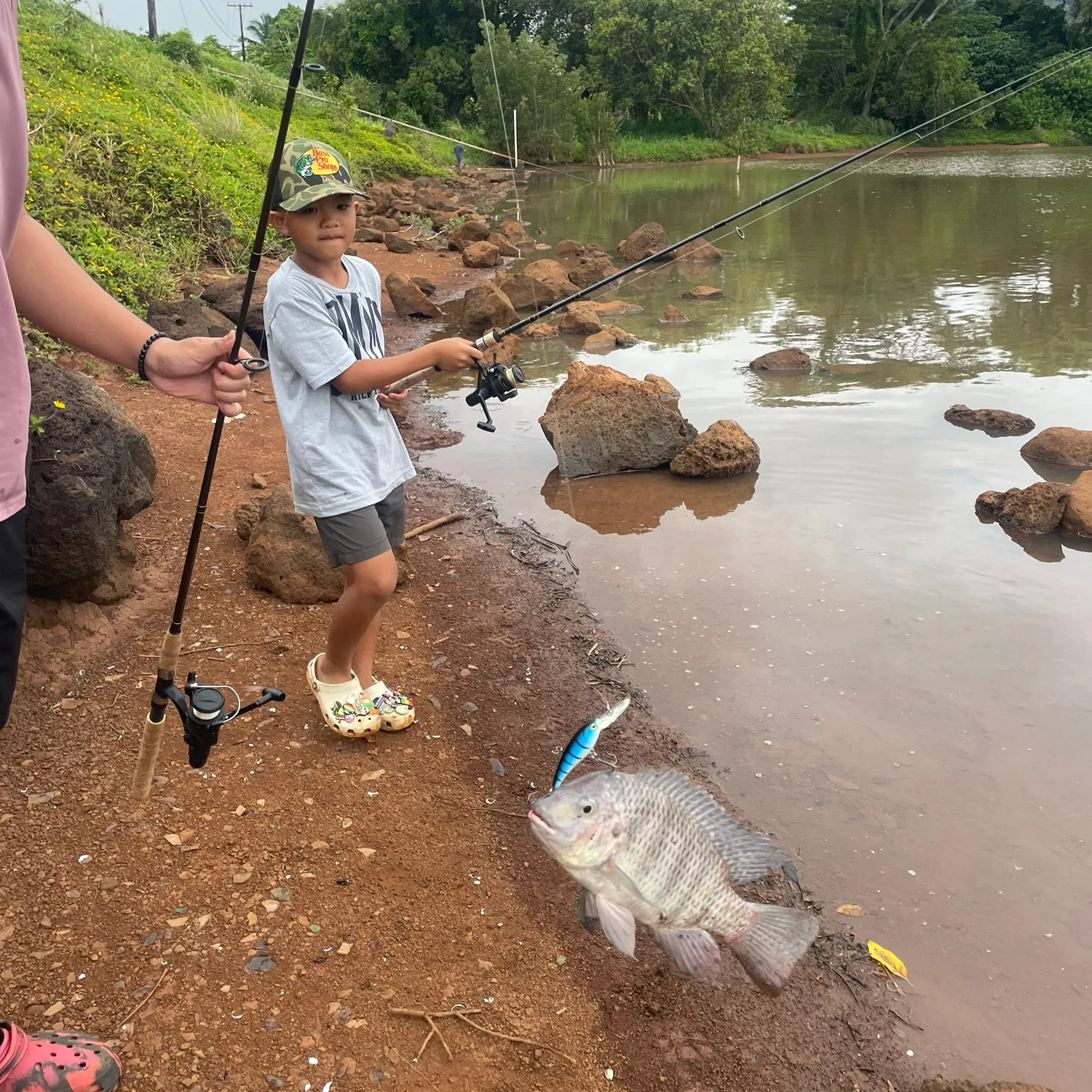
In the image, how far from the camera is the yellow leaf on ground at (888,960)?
2793 millimetres

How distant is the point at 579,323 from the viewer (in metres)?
11.3

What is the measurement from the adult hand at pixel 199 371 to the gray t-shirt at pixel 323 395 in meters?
0.91

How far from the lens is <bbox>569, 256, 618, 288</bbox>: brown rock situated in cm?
1466

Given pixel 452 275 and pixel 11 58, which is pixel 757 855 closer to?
pixel 11 58

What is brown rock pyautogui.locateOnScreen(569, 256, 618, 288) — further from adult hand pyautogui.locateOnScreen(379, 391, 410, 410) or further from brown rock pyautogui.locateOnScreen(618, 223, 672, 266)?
adult hand pyautogui.locateOnScreen(379, 391, 410, 410)

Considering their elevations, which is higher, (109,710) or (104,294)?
(104,294)

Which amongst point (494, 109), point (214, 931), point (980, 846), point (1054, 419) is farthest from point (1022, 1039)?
point (494, 109)

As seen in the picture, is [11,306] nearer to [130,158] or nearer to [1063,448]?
[1063,448]

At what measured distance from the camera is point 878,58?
48.3 meters

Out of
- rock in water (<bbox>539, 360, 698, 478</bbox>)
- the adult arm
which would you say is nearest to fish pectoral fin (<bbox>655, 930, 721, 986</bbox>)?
the adult arm

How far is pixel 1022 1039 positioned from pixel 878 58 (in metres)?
54.8

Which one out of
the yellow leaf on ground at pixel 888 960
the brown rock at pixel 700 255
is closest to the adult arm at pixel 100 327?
the yellow leaf on ground at pixel 888 960

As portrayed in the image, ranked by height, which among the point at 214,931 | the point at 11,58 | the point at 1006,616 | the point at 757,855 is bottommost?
the point at 1006,616

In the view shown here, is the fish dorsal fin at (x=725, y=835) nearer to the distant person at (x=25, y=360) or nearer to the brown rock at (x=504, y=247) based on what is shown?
the distant person at (x=25, y=360)
